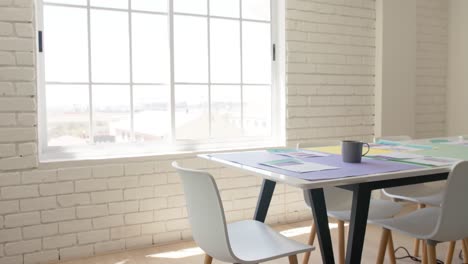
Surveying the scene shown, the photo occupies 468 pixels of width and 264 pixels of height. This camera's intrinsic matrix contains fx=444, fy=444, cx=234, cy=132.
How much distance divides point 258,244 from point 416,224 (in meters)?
0.81

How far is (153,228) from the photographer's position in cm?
332

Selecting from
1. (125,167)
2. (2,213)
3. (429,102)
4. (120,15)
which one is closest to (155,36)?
(120,15)

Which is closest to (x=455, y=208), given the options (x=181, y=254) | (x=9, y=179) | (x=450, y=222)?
(x=450, y=222)

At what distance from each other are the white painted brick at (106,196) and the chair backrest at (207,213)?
4.97 ft

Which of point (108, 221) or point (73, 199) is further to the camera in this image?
point (108, 221)

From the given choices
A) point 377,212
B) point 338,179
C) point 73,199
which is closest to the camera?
point 338,179

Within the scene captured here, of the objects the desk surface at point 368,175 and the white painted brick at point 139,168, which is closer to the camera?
the desk surface at point 368,175

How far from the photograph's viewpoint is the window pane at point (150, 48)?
335 cm

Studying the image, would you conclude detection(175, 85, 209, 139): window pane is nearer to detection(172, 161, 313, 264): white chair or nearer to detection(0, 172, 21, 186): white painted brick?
detection(0, 172, 21, 186): white painted brick

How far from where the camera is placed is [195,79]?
11.8 feet

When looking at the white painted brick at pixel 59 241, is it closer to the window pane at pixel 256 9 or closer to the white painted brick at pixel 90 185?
the white painted brick at pixel 90 185

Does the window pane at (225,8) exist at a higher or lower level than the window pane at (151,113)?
higher

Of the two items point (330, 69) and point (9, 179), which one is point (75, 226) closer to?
point (9, 179)

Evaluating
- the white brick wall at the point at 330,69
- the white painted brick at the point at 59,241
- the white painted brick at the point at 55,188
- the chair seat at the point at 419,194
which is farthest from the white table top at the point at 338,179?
the white brick wall at the point at 330,69
